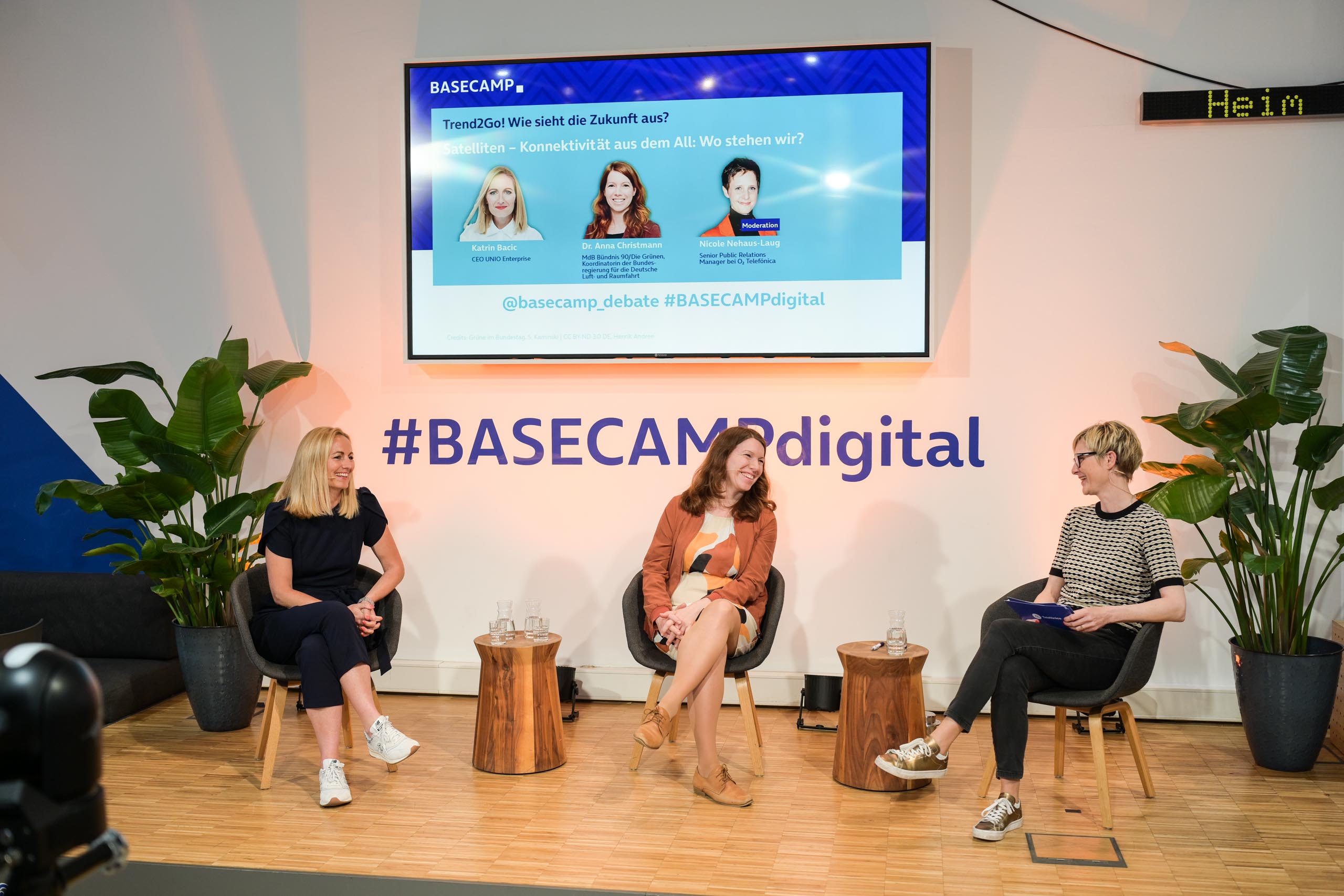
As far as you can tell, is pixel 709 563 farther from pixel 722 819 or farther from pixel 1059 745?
pixel 1059 745

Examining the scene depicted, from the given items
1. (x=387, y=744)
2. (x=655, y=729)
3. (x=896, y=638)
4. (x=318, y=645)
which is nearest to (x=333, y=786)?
(x=387, y=744)

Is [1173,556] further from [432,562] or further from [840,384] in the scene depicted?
[432,562]

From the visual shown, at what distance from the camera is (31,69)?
5129 mm

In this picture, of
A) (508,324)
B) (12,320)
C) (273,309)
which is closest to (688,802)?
(508,324)

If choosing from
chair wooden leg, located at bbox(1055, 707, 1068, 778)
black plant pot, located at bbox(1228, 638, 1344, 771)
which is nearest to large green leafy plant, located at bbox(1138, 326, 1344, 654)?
black plant pot, located at bbox(1228, 638, 1344, 771)

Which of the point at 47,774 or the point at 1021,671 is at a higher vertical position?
the point at 47,774

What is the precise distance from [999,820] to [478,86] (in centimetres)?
354

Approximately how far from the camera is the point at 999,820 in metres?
3.18

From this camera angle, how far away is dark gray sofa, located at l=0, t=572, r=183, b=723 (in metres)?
4.79

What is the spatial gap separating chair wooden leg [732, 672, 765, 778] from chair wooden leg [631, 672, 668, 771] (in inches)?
10.5

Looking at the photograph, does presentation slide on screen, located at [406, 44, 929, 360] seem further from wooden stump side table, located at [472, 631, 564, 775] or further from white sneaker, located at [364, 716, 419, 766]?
white sneaker, located at [364, 716, 419, 766]

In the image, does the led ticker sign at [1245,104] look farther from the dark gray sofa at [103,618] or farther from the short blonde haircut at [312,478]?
the dark gray sofa at [103,618]

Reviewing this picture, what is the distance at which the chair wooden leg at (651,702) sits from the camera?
381 centimetres

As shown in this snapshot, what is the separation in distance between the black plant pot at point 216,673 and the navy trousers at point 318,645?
2.16 ft
